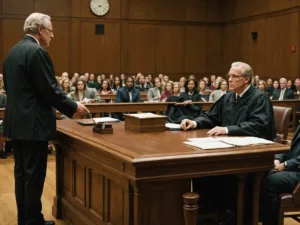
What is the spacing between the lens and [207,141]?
10.5 ft

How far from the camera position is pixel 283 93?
41.7ft

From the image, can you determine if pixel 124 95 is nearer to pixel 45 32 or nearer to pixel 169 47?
pixel 45 32

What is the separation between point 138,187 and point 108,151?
12.8 inches

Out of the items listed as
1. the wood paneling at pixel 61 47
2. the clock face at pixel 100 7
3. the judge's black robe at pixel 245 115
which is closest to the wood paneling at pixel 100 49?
the clock face at pixel 100 7

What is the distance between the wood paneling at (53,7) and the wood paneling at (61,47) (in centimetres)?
33

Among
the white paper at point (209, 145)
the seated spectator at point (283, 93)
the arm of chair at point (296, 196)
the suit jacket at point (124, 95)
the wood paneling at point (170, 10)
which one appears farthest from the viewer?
the wood paneling at point (170, 10)

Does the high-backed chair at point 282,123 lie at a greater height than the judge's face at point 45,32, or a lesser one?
lesser

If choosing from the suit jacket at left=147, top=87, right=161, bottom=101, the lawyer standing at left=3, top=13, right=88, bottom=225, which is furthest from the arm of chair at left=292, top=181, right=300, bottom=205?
the suit jacket at left=147, top=87, right=161, bottom=101

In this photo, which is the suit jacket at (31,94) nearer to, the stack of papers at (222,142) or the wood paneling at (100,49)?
the stack of papers at (222,142)

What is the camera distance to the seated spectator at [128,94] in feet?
32.2

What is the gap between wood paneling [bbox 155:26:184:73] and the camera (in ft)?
60.3

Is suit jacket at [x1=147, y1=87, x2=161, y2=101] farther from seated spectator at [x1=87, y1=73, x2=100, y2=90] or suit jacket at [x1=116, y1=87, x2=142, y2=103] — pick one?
seated spectator at [x1=87, y1=73, x2=100, y2=90]

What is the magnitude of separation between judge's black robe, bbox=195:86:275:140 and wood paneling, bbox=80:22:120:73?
45.1ft

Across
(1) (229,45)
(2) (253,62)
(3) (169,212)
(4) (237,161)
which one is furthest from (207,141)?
(1) (229,45)
